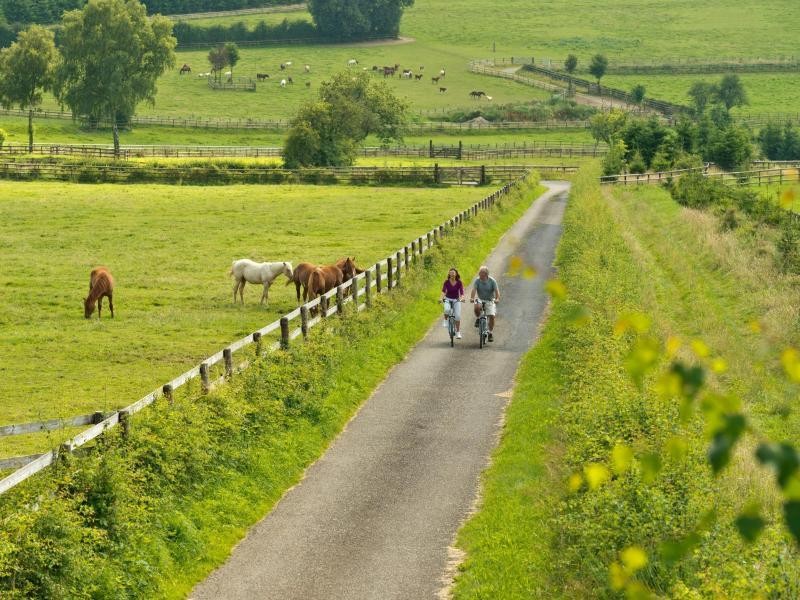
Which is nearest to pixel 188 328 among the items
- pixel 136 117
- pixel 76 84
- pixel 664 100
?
pixel 76 84

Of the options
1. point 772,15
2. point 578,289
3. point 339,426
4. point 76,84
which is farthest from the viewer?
point 772,15

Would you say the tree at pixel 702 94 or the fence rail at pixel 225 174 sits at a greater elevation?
the tree at pixel 702 94

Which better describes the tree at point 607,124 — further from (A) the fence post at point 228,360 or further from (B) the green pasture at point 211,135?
(A) the fence post at point 228,360

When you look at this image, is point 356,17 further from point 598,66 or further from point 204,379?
point 204,379

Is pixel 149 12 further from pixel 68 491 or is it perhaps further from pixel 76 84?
pixel 68 491

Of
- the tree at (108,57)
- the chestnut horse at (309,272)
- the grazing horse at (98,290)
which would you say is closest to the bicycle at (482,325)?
the chestnut horse at (309,272)

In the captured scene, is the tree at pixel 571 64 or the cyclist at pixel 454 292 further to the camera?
the tree at pixel 571 64

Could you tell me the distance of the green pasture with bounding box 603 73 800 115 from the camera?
14000 cm

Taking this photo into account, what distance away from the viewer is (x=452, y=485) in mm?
15492

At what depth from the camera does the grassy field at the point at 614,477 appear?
954cm

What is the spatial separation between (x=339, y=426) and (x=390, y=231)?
29855 millimetres

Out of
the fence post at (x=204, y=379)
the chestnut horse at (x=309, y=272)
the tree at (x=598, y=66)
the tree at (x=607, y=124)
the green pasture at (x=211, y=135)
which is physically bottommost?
the chestnut horse at (x=309, y=272)

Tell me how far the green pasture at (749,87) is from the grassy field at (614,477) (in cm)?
11699

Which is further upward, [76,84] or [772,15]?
[772,15]
